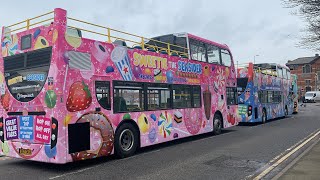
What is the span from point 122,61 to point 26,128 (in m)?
3.07

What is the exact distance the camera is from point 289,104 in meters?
27.3

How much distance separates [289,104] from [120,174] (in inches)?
907

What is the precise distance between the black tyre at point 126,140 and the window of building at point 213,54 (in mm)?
5640

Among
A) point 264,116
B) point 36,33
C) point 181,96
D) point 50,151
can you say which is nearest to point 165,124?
point 181,96

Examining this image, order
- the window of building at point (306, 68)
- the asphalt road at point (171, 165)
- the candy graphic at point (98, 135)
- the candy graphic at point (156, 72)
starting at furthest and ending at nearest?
the window of building at point (306, 68)
the candy graphic at point (156, 72)
the candy graphic at point (98, 135)
the asphalt road at point (171, 165)

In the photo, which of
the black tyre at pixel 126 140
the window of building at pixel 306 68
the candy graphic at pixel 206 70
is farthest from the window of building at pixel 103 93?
the window of building at pixel 306 68

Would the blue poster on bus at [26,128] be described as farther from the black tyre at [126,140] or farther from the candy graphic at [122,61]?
the candy graphic at [122,61]

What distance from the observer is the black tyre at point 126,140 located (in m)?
9.03

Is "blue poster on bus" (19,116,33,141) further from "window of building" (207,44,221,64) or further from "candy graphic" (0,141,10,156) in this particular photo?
"window of building" (207,44,221,64)

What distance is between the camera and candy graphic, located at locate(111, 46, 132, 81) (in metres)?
9.13

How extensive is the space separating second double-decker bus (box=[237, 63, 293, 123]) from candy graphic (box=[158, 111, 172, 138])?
9.24 metres

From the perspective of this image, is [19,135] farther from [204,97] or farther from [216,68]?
[216,68]

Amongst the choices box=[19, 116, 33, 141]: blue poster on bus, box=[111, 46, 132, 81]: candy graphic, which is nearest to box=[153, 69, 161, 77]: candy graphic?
box=[111, 46, 132, 81]: candy graphic

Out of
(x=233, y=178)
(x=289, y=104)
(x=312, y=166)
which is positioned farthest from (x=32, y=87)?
(x=289, y=104)
